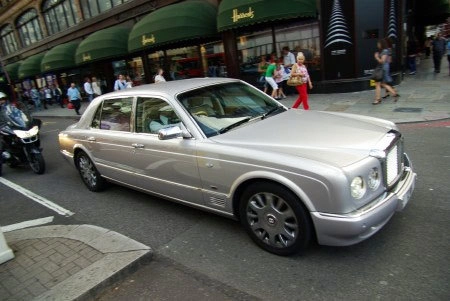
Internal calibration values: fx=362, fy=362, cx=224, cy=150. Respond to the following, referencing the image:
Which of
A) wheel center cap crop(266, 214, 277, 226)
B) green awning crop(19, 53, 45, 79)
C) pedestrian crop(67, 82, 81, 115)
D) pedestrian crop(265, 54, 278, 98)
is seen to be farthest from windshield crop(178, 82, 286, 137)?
green awning crop(19, 53, 45, 79)

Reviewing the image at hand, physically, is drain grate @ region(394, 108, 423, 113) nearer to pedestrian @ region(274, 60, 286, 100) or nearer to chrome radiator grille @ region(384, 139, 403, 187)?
pedestrian @ region(274, 60, 286, 100)

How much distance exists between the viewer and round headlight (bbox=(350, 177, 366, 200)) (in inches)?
114

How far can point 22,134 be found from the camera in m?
7.45

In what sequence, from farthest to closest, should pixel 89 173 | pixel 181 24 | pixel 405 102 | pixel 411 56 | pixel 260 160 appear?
pixel 411 56 → pixel 181 24 → pixel 405 102 → pixel 89 173 → pixel 260 160

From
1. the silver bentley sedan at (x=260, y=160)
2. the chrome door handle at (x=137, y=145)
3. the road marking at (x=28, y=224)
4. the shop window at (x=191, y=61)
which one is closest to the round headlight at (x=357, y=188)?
the silver bentley sedan at (x=260, y=160)

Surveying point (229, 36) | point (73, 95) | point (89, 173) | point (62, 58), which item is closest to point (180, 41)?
point (229, 36)

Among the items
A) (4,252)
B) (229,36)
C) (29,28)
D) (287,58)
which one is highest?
(29,28)

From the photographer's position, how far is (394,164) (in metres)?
3.39

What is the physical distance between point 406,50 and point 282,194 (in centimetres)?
1566

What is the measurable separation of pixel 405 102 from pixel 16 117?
9808 mm

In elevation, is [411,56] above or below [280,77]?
below

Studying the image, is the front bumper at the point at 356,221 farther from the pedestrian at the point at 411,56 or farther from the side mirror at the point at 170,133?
the pedestrian at the point at 411,56

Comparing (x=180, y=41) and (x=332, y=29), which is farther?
(x=180, y=41)

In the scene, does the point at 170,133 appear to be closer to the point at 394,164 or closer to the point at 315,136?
the point at 315,136
